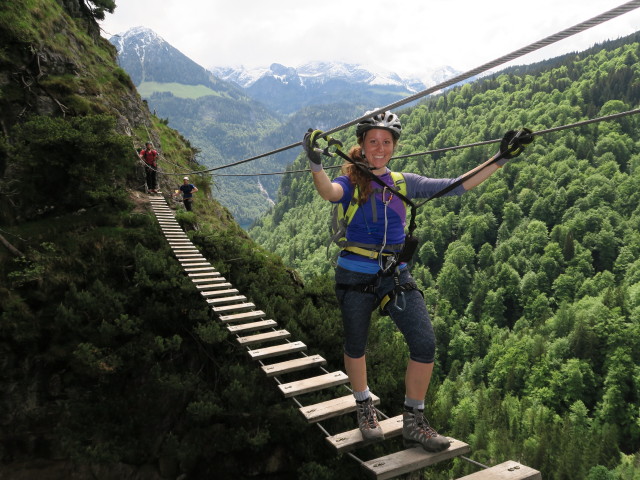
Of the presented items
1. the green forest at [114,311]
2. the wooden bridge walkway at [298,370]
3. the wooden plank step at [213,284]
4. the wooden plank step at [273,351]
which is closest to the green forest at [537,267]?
the wooden plank step at [273,351]

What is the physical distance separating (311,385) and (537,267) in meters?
115

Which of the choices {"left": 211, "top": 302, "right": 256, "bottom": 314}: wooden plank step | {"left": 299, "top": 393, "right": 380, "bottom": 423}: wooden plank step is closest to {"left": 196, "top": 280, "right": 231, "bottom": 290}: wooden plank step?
{"left": 211, "top": 302, "right": 256, "bottom": 314}: wooden plank step

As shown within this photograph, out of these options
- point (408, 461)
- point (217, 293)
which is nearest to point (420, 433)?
point (408, 461)

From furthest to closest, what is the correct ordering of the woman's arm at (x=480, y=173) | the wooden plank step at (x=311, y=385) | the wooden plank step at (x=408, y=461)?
the wooden plank step at (x=311, y=385), the wooden plank step at (x=408, y=461), the woman's arm at (x=480, y=173)

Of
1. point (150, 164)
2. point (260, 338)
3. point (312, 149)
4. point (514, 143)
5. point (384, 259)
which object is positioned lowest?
point (260, 338)

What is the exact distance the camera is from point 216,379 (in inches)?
298

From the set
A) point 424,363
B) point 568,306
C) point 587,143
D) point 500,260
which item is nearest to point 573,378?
point 568,306

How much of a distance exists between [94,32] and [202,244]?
68.6 feet

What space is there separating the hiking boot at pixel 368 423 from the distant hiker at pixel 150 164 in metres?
15.6

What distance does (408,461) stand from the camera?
3.72 metres

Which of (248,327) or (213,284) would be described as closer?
(248,327)

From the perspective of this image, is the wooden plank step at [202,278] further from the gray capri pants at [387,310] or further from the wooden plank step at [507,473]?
the wooden plank step at [507,473]

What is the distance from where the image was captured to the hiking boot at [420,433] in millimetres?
3691

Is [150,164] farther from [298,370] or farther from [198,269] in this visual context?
[298,370]
